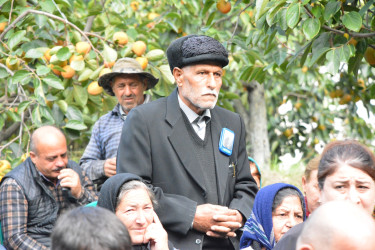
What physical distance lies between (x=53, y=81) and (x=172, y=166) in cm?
168

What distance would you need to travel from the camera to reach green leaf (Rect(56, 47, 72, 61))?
4.89 metres

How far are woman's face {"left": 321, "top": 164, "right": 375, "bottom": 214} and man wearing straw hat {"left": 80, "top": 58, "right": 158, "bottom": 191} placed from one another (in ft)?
6.29

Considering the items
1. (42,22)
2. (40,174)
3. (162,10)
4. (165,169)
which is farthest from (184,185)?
(162,10)

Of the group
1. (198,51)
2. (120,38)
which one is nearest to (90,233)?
(198,51)

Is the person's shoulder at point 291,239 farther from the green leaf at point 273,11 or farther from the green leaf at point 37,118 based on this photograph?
the green leaf at point 37,118

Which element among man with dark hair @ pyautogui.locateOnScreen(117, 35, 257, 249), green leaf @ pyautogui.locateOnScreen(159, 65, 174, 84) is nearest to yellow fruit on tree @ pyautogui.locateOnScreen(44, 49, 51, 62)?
green leaf @ pyautogui.locateOnScreen(159, 65, 174, 84)

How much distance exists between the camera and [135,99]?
15.7 feet

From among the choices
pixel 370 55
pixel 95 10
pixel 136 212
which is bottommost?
pixel 136 212

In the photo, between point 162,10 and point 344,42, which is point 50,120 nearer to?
point 344,42

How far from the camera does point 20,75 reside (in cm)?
480

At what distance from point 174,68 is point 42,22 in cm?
171

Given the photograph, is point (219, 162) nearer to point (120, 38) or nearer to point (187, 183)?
point (187, 183)

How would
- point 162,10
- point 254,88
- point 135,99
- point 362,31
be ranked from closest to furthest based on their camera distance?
point 362,31, point 135,99, point 162,10, point 254,88

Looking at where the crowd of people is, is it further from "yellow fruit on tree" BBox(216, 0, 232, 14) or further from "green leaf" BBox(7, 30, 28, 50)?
"yellow fruit on tree" BBox(216, 0, 232, 14)
